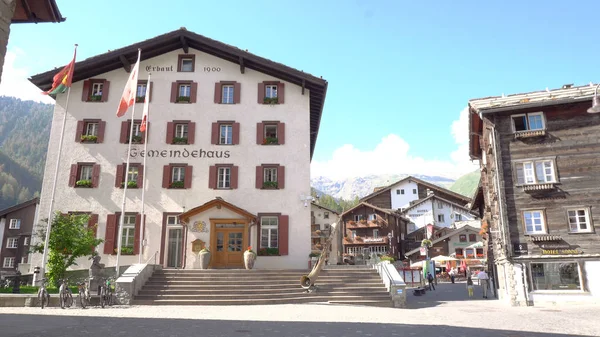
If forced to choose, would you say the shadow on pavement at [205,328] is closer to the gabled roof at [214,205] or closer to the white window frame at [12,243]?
the gabled roof at [214,205]

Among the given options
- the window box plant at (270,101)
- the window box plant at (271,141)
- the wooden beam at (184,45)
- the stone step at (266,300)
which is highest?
the wooden beam at (184,45)

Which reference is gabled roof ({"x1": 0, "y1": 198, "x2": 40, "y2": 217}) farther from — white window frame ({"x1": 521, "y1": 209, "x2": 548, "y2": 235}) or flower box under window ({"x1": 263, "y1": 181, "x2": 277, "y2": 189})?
white window frame ({"x1": 521, "y1": 209, "x2": 548, "y2": 235})

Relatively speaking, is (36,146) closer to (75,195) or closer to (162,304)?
(75,195)

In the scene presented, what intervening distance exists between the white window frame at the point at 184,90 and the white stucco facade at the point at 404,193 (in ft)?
160

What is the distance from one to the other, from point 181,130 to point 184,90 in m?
2.75

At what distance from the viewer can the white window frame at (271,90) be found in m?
26.9

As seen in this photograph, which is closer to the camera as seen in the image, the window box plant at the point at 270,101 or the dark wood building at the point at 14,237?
the window box plant at the point at 270,101

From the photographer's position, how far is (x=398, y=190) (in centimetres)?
6956

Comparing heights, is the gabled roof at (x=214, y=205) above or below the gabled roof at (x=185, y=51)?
below

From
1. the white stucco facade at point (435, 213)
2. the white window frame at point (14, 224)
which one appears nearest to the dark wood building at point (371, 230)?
the white stucco facade at point (435, 213)

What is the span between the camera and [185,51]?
Result: 89.4 ft

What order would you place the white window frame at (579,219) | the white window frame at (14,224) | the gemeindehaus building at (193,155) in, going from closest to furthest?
1. the white window frame at (579,219)
2. the gemeindehaus building at (193,155)
3. the white window frame at (14,224)

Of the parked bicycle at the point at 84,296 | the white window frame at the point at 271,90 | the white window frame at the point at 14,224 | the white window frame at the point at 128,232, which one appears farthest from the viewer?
the white window frame at the point at 14,224

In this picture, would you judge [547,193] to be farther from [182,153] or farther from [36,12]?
[36,12]
